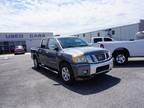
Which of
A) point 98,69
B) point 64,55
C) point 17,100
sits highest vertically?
point 64,55

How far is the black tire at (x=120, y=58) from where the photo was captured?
1014cm

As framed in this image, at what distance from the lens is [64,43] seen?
7562 mm

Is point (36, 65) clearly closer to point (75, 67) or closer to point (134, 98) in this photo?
point (75, 67)

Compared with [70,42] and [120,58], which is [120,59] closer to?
[120,58]

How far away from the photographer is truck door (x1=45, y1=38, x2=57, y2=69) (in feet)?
24.9

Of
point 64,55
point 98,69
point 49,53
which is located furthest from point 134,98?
point 49,53

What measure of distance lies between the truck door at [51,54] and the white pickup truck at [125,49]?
3422 mm

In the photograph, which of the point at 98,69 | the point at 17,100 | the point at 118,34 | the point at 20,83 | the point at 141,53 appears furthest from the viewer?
the point at 118,34

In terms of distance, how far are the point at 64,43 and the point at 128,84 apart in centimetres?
307

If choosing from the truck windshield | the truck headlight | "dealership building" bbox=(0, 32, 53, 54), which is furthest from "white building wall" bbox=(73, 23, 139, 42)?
the truck headlight

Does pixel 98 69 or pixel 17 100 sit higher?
pixel 98 69

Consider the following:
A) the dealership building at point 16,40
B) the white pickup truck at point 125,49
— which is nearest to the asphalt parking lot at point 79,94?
the white pickup truck at point 125,49

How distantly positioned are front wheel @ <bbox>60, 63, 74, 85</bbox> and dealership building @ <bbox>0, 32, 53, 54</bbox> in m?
40.1

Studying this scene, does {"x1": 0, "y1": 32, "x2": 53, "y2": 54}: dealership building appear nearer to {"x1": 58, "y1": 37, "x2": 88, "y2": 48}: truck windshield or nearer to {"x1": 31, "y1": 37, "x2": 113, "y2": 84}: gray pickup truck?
{"x1": 31, "y1": 37, "x2": 113, "y2": 84}: gray pickup truck
